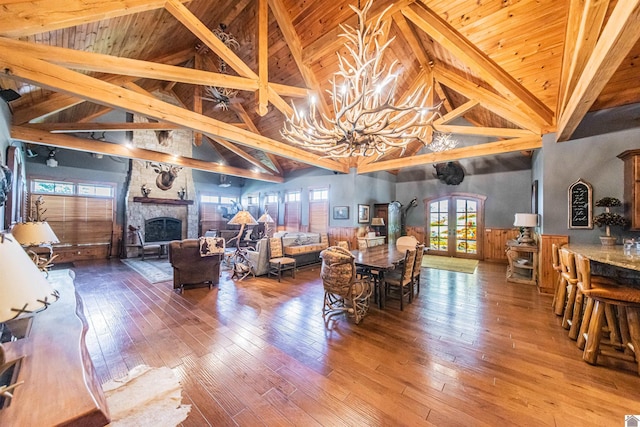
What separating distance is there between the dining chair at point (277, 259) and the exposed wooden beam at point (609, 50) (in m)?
5.18

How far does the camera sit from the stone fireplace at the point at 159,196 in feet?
26.1

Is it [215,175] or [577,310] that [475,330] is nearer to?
[577,310]

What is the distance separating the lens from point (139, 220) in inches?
320

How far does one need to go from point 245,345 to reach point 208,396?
73cm

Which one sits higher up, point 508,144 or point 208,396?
point 508,144

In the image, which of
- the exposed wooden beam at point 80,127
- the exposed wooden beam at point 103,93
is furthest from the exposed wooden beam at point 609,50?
the exposed wooden beam at point 80,127

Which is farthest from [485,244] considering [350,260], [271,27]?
[271,27]

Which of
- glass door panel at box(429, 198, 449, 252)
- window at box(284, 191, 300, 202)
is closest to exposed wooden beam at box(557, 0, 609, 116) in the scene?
glass door panel at box(429, 198, 449, 252)

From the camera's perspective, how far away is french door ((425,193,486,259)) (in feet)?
26.2

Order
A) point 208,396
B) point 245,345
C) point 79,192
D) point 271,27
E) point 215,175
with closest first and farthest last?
point 208,396 < point 245,345 < point 271,27 < point 79,192 < point 215,175

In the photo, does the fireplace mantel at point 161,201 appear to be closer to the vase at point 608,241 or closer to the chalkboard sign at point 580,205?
the chalkboard sign at point 580,205

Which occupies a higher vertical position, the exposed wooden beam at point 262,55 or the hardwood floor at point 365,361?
the exposed wooden beam at point 262,55

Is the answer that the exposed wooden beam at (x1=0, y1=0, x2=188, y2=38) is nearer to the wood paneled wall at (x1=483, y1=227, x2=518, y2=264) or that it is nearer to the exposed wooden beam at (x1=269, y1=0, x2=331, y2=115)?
the exposed wooden beam at (x1=269, y1=0, x2=331, y2=115)

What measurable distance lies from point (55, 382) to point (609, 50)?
4.20 m
